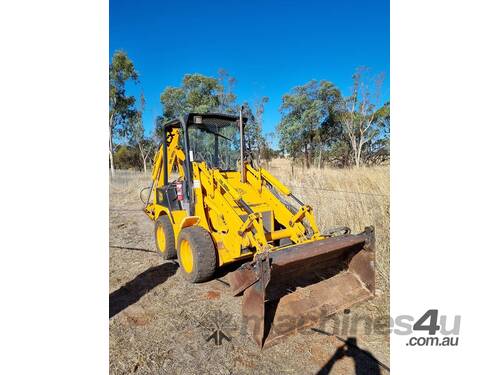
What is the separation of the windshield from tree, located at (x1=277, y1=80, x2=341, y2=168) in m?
15.9

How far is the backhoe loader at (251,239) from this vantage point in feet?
9.08

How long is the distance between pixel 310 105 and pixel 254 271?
20.4m

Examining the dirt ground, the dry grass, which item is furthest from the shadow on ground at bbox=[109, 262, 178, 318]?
the dry grass

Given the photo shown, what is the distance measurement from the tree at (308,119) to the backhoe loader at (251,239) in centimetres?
1635

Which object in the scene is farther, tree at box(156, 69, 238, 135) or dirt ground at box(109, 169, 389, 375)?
tree at box(156, 69, 238, 135)

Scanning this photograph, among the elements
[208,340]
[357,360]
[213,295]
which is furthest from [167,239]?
[357,360]

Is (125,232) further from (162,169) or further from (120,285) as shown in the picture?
(120,285)

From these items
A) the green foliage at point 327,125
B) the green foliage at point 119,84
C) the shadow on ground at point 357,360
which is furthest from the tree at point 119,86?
the shadow on ground at point 357,360

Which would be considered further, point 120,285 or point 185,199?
point 185,199

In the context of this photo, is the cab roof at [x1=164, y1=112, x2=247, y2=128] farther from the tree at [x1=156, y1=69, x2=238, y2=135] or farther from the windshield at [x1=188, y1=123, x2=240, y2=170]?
the tree at [x1=156, y1=69, x2=238, y2=135]

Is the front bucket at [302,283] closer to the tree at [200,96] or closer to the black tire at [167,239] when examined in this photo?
the black tire at [167,239]

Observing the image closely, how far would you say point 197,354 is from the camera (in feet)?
8.15

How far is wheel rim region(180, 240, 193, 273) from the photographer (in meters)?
3.84

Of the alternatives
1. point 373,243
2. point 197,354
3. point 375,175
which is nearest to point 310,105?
point 375,175
